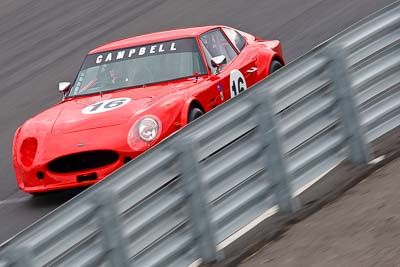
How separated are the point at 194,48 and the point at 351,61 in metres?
2.98

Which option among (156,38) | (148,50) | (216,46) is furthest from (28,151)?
(216,46)

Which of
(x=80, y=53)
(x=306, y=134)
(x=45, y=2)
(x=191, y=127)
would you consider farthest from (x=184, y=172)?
(x=45, y=2)

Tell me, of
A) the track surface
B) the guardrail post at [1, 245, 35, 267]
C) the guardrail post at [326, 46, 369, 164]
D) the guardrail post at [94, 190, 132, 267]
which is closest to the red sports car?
the guardrail post at [326, 46, 369, 164]

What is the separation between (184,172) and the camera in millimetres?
6641

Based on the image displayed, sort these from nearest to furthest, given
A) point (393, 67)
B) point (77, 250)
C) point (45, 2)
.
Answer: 1. point (77, 250)
2. point (393, 67)
3. point (45, 2)

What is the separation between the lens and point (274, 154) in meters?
7.26

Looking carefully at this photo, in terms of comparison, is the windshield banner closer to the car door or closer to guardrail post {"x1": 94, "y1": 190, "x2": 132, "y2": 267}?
the car door

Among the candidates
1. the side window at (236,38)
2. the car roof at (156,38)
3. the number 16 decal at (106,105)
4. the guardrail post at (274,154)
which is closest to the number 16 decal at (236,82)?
the car roof at (156,38)

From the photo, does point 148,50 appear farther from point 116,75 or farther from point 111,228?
point 111,228

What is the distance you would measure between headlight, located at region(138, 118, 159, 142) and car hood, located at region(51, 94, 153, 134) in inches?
8.0

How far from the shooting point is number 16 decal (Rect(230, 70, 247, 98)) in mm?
10789

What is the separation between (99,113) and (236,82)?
1.68 m

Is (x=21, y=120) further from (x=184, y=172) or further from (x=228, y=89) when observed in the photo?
(x=184, y=172)

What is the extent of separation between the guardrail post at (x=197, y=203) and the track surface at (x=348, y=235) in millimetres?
272
